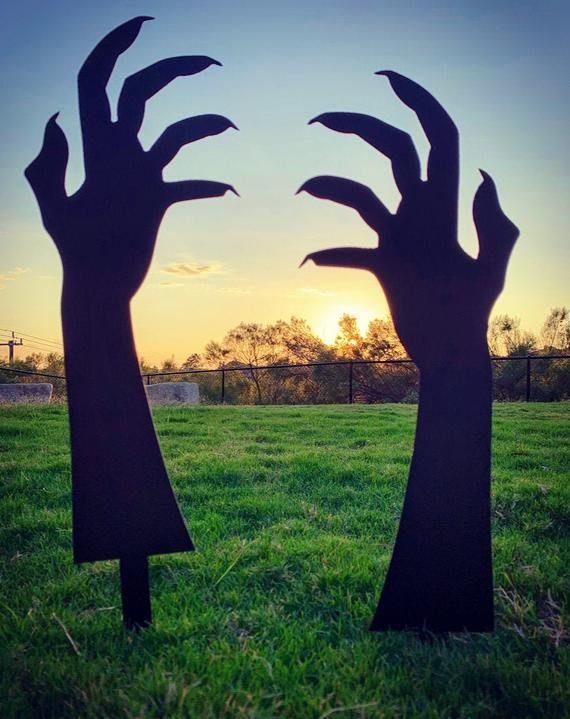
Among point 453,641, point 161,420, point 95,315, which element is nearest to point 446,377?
point 453,641

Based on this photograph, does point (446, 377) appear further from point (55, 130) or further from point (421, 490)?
point (55, 130)

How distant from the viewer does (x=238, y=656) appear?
216cm

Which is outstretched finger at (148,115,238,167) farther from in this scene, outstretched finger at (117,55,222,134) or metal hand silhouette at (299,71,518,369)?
metal hand silhouette at (299,71,518,369)

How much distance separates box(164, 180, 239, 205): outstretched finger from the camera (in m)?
2.59

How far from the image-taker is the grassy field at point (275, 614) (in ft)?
6.38

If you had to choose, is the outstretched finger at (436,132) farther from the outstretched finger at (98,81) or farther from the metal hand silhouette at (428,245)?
the outstretched finger at (98,81)

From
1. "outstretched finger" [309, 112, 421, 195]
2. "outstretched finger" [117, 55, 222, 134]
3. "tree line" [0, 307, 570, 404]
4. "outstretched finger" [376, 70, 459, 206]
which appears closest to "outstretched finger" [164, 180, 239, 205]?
"outstretched finger" [117, 55, 222, 134]

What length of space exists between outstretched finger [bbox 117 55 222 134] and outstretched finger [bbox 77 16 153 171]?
95 millimetres

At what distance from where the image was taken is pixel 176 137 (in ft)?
8.57

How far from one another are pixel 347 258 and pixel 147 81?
51.5 inches

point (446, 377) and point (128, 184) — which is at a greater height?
point (128, 184)

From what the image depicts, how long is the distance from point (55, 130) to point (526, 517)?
3.84 meters

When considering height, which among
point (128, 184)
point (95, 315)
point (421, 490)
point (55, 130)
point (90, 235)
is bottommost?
point (421, 490)

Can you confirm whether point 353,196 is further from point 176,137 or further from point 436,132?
point 176,137
